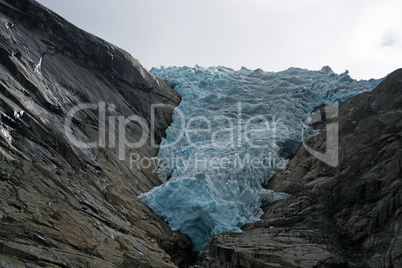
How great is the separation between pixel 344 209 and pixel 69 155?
363 inches

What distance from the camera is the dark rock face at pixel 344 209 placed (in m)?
11.5

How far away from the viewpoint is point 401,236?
11078mm

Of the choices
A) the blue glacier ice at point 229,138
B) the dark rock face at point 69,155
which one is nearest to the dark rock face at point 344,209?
the blue glacier ice at point 229,138

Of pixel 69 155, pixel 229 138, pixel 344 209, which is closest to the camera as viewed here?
pixel 344 209

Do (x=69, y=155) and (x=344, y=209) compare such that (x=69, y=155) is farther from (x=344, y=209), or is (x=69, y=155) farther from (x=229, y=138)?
(x=344, y=209)

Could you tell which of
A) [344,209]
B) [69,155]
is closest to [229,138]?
[344,209]

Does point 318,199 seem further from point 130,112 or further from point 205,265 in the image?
point 130,112

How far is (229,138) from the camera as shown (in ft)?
66.3

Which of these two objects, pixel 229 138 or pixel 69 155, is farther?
pixel 229 138

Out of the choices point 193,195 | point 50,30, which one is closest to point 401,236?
point 193,195

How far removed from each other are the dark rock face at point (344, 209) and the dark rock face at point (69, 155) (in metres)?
2.69

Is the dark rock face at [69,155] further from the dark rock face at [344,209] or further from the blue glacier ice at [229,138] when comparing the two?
the dark rock face at [344,209]

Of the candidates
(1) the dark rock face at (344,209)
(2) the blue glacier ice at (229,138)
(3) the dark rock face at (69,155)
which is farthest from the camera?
(2) the blue glacier ice at (229,138)

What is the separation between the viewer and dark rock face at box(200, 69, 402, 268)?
37.7 feet
